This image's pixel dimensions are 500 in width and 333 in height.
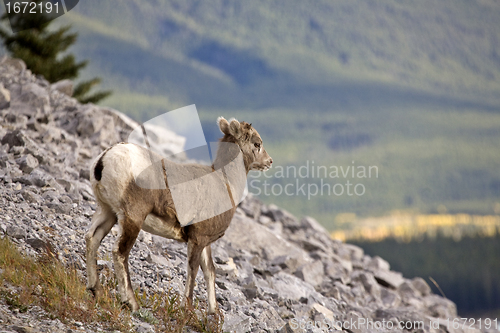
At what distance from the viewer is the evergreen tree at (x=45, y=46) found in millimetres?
31837

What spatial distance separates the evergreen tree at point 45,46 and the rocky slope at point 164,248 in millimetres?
13346

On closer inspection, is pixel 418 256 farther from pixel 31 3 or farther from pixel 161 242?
pixel 161 242

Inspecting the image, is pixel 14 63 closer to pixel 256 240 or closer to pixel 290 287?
pixel 256 240

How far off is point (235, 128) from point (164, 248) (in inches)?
156

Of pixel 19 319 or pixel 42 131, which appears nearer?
pixel 19 319

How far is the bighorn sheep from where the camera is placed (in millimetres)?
6676

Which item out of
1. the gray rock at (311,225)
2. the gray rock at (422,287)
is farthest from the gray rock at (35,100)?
the gray rock at (422,287)

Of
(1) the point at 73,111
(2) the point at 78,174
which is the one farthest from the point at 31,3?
(2) the point at 78,174

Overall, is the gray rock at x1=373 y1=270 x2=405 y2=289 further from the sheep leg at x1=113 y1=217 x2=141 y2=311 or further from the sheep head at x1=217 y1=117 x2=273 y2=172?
the sheep leg at x1=113 y1=217 x2=141 y2=311

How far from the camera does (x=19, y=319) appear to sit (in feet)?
20.6

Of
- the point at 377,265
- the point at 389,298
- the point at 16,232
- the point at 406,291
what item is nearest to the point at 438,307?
the point at 406,291

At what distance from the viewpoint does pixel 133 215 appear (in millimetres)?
6723

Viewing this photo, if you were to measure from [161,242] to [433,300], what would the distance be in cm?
1302

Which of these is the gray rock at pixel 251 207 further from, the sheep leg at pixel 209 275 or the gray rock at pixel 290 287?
the sheep leg at pixel 209 275
